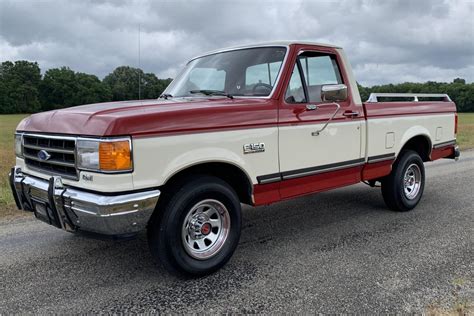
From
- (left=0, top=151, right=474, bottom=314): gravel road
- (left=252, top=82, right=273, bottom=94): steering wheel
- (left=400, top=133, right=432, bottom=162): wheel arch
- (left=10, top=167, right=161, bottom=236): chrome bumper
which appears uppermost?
(left=252, top=82, right=273, bottom=94): steering wheel

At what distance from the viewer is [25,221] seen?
5.52m

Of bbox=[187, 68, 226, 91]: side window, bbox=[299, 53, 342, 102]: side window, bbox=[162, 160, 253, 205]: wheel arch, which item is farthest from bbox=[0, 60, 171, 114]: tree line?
bbox=[162, 160, 253, 205]: wheel arch

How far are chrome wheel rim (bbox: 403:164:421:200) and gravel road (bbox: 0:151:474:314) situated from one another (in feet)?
1.30

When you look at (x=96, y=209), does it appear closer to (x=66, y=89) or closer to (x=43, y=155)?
(x=43, y=155)

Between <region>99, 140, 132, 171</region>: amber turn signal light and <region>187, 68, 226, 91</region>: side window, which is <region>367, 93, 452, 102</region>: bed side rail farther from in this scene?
<region>99, 140, 132, 171</region>: amber turn signal light

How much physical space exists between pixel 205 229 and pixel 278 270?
78 cm

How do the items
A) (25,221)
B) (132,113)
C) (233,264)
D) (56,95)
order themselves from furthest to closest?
(56,95)
(25,221)
(233,264)
(132,113)

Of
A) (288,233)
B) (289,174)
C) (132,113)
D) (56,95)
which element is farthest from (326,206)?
(56,95)

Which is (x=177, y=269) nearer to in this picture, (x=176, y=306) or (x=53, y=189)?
(x=176, y=306)

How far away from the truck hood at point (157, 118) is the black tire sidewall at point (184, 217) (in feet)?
1.67

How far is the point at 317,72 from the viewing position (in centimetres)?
480

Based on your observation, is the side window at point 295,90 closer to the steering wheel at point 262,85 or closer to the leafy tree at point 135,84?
the steering wheel at point 262,85

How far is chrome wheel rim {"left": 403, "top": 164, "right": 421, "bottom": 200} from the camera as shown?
6.04m

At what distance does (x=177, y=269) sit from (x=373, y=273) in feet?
5.77
